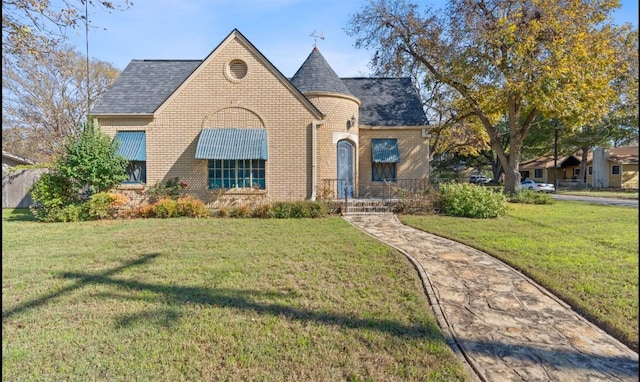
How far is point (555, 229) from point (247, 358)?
10394 millimetres

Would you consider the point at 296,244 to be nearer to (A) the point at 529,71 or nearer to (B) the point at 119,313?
(B) the point at 119,313

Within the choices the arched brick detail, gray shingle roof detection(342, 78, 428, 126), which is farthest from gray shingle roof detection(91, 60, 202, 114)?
gray shingle roof detection(342, 78, 428, 126)

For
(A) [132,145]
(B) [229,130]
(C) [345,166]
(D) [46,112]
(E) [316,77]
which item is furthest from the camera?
(D) [46,112]

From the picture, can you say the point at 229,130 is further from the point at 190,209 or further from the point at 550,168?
the point at 550,168

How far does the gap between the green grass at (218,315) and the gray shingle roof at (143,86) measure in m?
8.84

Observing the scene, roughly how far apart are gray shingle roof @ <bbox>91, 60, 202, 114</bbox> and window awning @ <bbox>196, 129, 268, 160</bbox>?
3.20m

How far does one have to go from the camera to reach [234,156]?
1373cm

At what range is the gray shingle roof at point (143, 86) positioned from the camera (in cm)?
1511

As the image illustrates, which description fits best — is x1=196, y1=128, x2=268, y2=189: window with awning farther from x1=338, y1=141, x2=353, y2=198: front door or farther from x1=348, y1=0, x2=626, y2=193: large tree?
x1=348, y1=0, x2=626, y2=193: large tree

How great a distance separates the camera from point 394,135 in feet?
59.3

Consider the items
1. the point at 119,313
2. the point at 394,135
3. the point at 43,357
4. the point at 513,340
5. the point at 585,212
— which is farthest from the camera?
the point at 394,135

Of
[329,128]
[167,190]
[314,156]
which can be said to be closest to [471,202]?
[314,156]

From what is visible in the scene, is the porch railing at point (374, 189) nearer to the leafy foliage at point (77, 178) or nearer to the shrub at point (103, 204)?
the shrub at point (103, 204)

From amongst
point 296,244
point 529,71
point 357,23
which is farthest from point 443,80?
point 296,244
